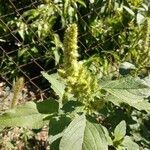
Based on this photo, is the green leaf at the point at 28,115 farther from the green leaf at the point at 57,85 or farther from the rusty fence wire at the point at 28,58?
the rusty fence wire at the point at 28,58

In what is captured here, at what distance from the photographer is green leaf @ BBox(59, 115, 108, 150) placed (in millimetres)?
1884

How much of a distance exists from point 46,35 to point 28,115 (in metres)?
2.41

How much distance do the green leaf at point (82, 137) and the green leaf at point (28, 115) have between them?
0.64ft

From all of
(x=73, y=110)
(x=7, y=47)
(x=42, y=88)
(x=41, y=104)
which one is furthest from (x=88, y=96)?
(x=7, y=47)

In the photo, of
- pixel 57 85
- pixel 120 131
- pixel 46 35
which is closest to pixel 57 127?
pixel 57 85

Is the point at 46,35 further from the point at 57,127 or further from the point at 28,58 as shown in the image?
the point at 57,127

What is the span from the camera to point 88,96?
1.99 meters

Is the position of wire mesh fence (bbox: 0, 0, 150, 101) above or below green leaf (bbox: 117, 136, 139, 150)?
below

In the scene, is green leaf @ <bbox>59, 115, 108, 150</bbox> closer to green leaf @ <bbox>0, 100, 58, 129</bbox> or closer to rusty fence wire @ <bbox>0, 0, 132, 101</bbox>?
green leaf @ <bbox>0, 100, 58, 129</bbox>

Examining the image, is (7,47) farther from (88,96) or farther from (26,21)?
(88,96)

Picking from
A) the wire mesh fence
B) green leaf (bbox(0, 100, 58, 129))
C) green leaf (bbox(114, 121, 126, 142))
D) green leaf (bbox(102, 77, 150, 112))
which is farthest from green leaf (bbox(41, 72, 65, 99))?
the wire mesh fence

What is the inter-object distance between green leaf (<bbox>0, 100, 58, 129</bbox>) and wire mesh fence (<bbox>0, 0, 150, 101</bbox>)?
6.99ft

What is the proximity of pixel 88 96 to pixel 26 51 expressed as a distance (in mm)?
2562

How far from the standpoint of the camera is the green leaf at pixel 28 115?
2.04 meters
